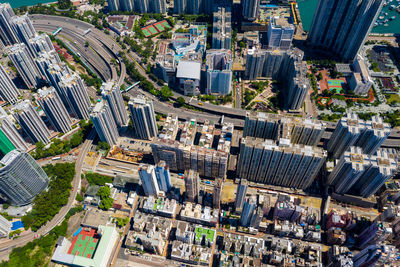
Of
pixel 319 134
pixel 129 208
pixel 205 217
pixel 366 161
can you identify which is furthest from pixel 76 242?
pixel 366 161

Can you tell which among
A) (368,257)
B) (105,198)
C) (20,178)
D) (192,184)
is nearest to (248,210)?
(192,184)

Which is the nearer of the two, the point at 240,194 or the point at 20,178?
the point at 240,194

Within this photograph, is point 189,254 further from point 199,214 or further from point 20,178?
point 20,178

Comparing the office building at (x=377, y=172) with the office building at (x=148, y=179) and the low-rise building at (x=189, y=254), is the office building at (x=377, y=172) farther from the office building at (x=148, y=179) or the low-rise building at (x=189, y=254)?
the office building at (x=148, y=179)

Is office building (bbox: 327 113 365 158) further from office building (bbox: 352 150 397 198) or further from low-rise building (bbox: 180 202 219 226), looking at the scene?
low-rise building (bbox: 180 202 219 226)

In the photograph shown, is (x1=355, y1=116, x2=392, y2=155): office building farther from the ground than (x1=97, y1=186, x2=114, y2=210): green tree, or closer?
farther from the ground

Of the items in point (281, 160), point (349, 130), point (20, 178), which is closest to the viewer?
point (20, 178)

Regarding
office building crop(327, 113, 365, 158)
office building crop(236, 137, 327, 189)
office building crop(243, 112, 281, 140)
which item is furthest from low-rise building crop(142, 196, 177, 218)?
office building crop(327, 113, 365, 158)

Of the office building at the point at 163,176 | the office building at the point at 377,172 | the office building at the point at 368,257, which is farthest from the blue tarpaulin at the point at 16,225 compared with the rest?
the office building at the point at 377,172
